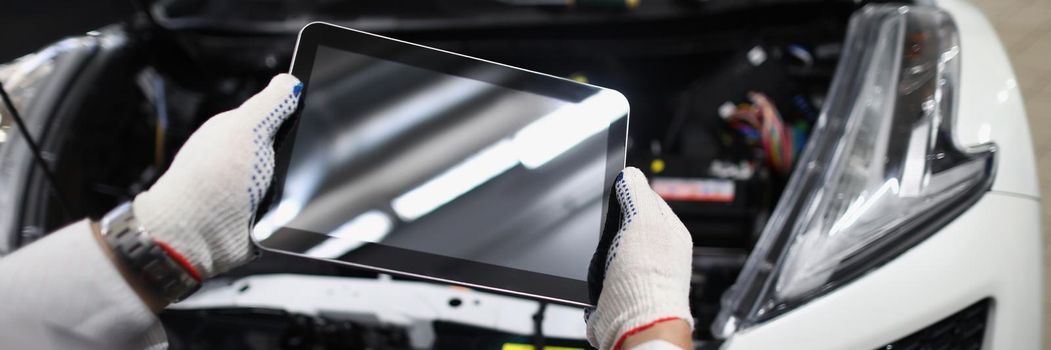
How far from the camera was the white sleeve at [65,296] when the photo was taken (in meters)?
0.68

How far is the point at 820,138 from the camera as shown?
1.09 meters

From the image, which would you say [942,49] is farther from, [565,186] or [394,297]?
[394,297]

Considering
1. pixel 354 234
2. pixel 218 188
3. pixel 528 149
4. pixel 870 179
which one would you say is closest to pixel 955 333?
pixel 870 179

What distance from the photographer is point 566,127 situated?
84 cm

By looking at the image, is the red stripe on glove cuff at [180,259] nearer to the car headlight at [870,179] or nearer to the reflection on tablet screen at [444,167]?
the reflection on tablet screen at [444,167]

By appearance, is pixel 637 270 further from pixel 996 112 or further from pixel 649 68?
pixel 649 68

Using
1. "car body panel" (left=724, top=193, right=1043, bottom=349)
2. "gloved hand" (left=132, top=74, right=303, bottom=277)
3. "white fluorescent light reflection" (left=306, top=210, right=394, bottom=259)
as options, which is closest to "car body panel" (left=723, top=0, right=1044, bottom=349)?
"car body panel" (left=724, top=193, right=1043, bottom=349)

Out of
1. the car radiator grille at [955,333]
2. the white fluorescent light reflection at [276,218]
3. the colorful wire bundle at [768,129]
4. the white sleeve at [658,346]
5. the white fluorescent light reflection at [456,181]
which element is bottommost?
the car radiator grille at [955,333]

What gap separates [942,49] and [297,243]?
1035 millimetres

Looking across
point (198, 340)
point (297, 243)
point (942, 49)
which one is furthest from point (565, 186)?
point (942, 49)

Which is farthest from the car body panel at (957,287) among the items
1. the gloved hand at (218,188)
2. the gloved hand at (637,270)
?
the gloved hand at (218,188)

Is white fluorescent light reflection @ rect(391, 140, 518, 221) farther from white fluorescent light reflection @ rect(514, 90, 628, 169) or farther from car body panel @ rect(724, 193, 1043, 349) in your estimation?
car body panel @ rect(724, 193, 1043, 349)

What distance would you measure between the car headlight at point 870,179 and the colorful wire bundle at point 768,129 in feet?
0.72

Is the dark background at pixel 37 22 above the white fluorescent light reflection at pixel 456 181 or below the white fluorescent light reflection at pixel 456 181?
above
